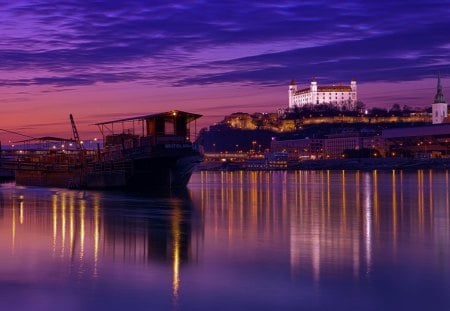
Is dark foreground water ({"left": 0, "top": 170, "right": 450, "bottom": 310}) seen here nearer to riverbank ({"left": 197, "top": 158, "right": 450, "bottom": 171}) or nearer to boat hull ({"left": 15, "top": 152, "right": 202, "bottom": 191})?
boat hull ({"left": 15, "top": 152, "right": 202, "bottom": 191})

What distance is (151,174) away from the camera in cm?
5075

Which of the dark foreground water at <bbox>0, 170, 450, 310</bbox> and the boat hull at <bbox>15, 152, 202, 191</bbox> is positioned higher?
the boat hull at <bbox>15, 152, 202, 191</bbox>

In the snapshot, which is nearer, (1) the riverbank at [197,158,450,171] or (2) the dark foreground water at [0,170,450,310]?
(2) the dark foreground water at [0,170,450,310]

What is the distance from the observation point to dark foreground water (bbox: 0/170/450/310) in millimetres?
11906

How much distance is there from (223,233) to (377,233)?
436cm

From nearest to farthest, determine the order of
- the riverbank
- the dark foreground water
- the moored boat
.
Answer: the dark foreground water < the moored boat < the riverbank

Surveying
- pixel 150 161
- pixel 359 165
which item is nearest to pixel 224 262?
pixel 150 161

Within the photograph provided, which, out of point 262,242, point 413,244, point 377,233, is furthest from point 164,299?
point 377,233

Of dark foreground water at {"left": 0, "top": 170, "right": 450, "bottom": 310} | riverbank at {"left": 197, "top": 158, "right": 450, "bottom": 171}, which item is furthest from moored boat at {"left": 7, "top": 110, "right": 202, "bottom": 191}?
riverbank at {"left": 197, "top": 158, "right": 450, "bottom": 171}

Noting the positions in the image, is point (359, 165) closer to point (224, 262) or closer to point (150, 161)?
point (150, 161)

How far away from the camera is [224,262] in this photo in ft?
51.1

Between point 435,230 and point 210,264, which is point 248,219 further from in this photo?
point 210,264

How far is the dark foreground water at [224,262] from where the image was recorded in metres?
11.9

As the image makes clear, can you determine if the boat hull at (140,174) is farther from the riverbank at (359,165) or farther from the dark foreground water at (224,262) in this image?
the riverbank at (359,165)
